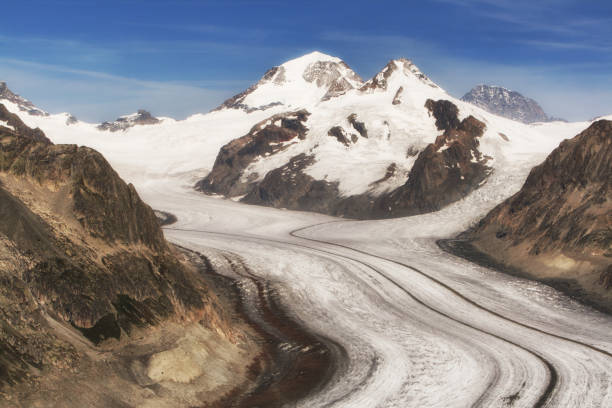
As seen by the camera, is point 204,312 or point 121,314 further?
point 204,312

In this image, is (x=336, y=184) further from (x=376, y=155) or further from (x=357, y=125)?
(x=357, y=125)

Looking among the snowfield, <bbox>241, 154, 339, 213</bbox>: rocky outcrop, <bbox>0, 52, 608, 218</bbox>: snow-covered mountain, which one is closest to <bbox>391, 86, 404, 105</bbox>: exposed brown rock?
<bbox>0, 52, 608, 218</bbox>: snow-covered mountain

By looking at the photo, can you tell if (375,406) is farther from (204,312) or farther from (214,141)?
(214,141)

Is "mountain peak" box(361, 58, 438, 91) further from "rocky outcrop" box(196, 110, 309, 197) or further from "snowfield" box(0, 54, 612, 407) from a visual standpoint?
"snowfield" box(0, 54, 612, 407)

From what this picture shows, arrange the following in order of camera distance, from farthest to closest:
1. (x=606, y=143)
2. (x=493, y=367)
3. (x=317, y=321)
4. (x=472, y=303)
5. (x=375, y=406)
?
(x=606, y=143)
(x=472, y=303)
(x=317, y=321)
(x=493, y=367)
(x=375, y=406)

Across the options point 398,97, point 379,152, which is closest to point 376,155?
point 379,152

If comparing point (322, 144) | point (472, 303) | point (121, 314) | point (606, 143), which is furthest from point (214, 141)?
point (121, 314)

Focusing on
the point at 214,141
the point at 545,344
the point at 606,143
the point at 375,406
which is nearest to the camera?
the point at 375,406
